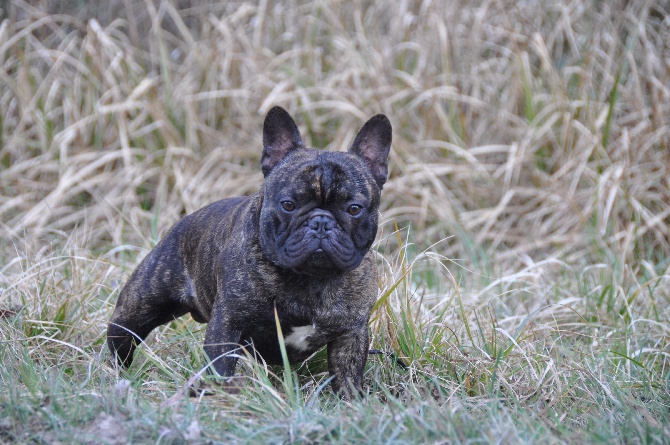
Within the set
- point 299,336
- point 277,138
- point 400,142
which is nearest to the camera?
point 299,336

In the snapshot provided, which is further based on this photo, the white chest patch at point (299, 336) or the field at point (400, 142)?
the field at point (400, 142)

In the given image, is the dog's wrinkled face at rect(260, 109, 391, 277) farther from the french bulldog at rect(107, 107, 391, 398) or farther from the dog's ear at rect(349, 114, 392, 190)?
the dog's ear at rect(349, 114, 392, 190)

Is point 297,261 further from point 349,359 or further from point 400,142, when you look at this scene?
point 400,142

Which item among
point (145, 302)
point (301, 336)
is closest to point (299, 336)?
point (301, 336)

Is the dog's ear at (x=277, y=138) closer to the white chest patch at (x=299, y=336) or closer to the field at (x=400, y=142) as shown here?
the white chest patch at (x=299, y=336)

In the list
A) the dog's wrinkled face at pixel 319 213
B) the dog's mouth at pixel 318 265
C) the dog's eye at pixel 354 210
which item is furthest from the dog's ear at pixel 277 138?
the dog's mouth at pixel 318 265

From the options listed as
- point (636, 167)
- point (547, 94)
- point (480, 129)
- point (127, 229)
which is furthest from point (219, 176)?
point (636, 167)

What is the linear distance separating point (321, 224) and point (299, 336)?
1.65 feet

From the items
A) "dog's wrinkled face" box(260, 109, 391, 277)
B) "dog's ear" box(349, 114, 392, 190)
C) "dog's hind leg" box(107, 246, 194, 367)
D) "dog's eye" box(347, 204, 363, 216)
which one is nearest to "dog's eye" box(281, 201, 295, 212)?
"dog's wrinkled face" box(260, 109, 391, 277)

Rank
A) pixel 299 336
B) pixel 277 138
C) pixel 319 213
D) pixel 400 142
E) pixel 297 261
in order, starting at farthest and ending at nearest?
pixel 400 142 < pixel 277 138 < pixel 299 336 < pixel 319 213 < pixel 297 261

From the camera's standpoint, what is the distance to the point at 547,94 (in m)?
7.54

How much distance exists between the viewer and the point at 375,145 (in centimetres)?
388

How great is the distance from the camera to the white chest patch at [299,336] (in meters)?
3.49

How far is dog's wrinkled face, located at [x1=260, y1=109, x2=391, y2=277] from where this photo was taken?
10.9ft
